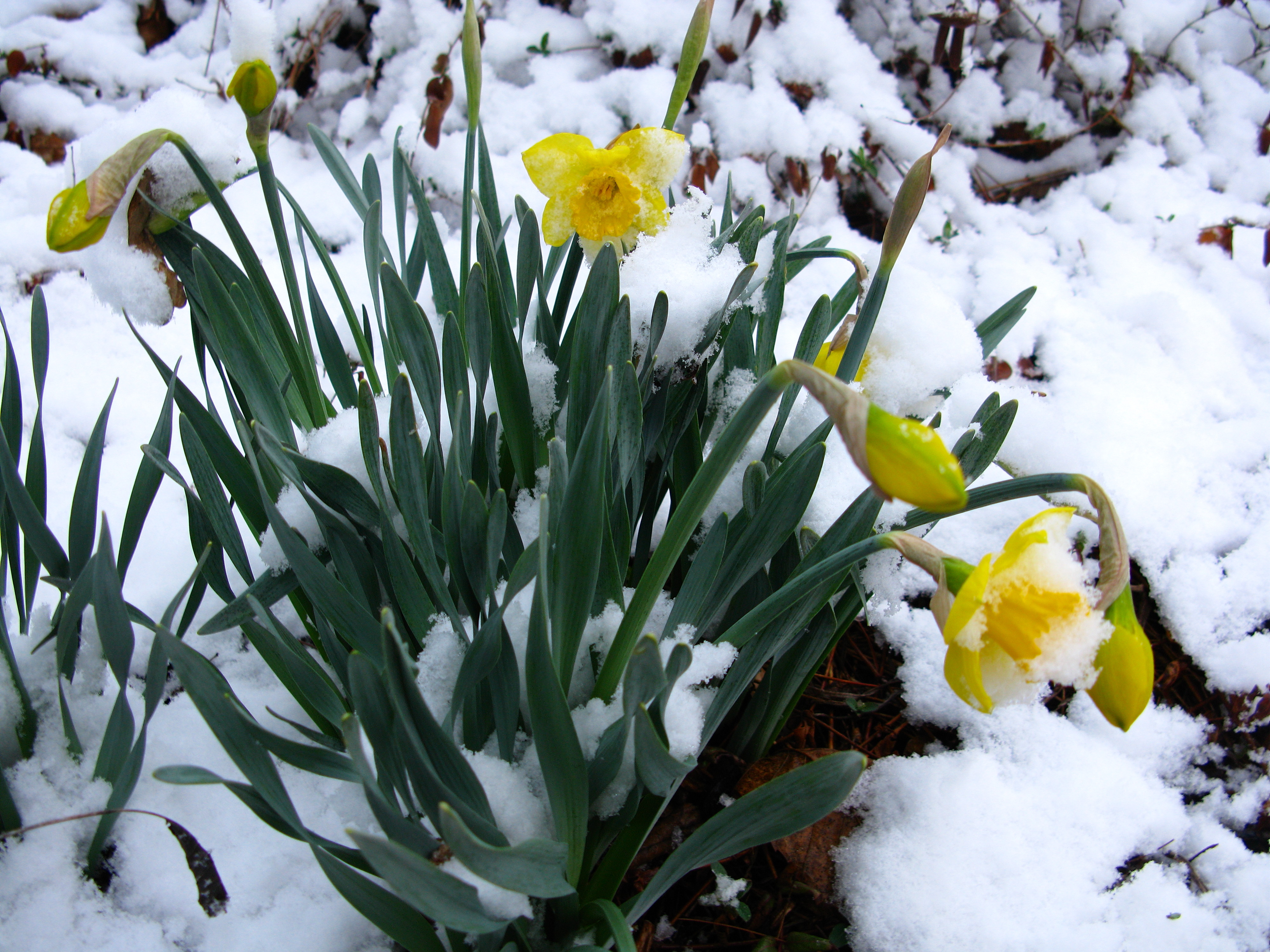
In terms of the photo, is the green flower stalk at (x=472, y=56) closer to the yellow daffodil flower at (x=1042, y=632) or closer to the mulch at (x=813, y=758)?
the yellow daffodil flower at (x=1042, y=632)

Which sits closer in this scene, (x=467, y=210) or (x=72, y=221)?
(x=72, y=221)

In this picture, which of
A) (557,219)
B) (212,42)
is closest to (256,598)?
(557,219)

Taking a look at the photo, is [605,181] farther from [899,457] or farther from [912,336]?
[899,457]

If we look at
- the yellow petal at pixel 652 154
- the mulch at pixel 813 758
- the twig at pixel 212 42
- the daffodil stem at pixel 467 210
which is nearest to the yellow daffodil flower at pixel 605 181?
the yellow petal at pixel 652 154

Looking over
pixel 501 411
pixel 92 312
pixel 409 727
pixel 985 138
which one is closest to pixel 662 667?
pixel 409 727

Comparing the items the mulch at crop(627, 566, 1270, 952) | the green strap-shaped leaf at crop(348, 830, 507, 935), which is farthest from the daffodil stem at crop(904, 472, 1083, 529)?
the green strap-shaped leaf at crop(348, 830, 507, 935)

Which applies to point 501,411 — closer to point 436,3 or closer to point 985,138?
point 436,3
